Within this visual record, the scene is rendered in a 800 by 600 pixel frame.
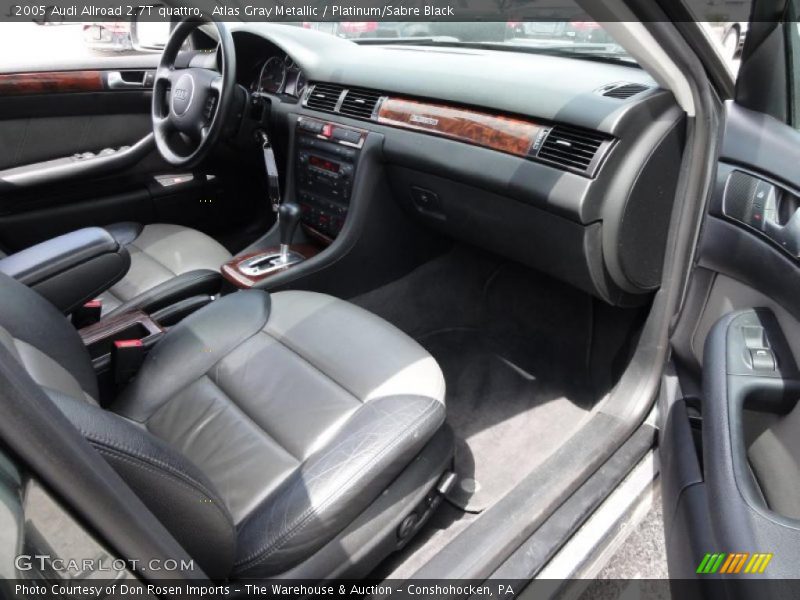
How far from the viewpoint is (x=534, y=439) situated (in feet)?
5.32

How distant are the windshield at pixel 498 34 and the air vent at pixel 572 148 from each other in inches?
7.5

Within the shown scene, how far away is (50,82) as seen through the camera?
2.15 meters

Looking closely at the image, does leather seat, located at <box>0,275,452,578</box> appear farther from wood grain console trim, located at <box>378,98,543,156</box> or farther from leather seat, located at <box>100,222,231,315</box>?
wood grain console trim, located at <box>378,98,543,156</box>

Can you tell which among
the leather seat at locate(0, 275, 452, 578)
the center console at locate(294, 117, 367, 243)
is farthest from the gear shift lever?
the leather seat at locate(0, 275, 452, 578)

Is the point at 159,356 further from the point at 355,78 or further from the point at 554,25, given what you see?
the point at 554,25

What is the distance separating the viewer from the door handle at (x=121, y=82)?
2.28 m

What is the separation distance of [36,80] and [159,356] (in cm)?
149

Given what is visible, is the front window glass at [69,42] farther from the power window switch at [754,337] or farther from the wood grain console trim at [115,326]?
the power window switch at [754,337]

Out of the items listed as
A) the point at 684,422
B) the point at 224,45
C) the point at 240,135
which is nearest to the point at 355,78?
the point at 224,45

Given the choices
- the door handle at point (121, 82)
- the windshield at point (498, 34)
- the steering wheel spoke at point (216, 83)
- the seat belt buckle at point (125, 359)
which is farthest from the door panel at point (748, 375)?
the door handle at point (121, 82)

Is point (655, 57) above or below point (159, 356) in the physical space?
above

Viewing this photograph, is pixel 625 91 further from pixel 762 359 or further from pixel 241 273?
pixel 241 273

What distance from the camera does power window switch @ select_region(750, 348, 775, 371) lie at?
3.01ft

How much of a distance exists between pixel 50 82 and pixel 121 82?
0.25 meters
